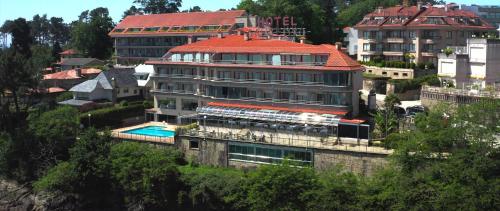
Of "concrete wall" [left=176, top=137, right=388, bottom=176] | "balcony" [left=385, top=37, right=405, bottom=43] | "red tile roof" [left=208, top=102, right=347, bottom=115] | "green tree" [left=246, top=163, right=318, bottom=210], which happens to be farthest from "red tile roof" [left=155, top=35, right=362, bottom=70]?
"balcony" [left=385, top=37, right=405, bottom=43]

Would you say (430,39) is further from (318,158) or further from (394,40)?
(318,158)

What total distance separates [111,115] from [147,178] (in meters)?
18.5

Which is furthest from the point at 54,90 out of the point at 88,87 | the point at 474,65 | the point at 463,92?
the point at 474,65

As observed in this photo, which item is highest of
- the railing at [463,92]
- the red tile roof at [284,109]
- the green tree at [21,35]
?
the green tree at [21,35]

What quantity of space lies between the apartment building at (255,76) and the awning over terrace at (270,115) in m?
1.34

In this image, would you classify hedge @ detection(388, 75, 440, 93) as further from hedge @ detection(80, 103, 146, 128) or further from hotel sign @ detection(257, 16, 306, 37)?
hedge @ detection(80, 103, 146, 128)

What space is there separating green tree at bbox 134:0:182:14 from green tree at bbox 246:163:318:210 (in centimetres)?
Result: 8023

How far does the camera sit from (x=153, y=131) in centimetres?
5512

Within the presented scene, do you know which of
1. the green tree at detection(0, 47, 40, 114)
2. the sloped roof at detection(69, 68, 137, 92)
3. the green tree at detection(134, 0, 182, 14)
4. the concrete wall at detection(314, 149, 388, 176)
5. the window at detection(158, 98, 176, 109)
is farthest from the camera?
the green tree at detection(134, 0, 182, 14)

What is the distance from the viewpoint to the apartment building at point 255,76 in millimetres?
47875

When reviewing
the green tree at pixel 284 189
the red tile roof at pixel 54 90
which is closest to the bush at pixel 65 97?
the red tile roof at pixel 54 90

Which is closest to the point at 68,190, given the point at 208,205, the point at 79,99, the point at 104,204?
the point at 104,204

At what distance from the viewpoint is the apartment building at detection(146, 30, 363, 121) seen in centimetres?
4788

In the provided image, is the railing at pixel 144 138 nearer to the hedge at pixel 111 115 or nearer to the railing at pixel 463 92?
the hedge at pixel 111 115
